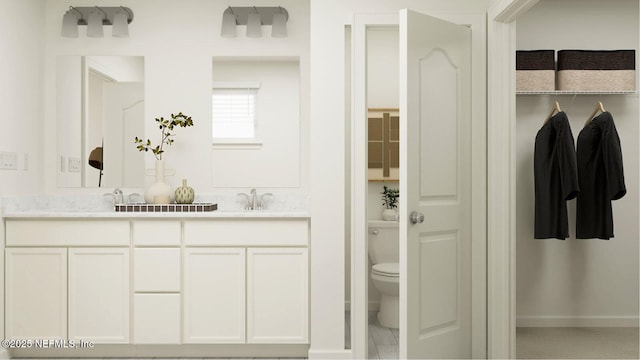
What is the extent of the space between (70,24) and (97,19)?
0.19m

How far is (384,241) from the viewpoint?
152 inches

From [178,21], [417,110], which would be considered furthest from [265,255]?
[178,21]

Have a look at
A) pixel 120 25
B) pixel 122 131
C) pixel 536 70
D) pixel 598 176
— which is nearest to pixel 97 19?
pixel 120 25

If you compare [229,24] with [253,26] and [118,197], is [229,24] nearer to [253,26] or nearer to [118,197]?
[253,26]

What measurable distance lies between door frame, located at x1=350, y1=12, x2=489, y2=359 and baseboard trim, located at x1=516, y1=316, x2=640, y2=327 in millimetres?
955

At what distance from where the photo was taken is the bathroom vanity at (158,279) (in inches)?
120

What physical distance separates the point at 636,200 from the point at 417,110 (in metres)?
2.23

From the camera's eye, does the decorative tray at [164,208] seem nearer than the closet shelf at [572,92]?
Yes

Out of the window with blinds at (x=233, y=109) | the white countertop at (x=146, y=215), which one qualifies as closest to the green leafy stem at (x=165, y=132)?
the window with blinds at (x=233, y=109)

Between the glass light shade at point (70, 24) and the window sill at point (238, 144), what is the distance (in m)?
1.27

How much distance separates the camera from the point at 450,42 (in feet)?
9.09

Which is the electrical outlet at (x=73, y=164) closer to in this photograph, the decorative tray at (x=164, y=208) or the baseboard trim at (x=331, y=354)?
the decorative tray at (x=164, y=208)

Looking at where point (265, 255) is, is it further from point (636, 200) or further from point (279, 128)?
point (636, 200)

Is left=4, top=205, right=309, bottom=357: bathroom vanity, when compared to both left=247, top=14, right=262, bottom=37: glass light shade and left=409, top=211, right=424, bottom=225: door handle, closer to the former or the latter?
left=409, top=211, right=424, bottom=225: door handle
